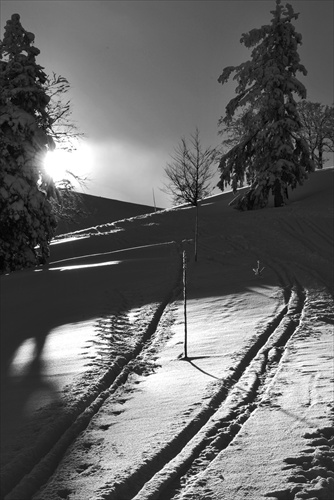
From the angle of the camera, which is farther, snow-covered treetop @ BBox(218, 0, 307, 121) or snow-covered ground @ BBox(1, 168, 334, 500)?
snow-covered treetop @ BBox(218, 0, 307, 121)

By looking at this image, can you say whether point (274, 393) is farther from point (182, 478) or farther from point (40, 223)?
point (40, 223)

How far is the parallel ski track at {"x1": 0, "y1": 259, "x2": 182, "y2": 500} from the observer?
4.01m

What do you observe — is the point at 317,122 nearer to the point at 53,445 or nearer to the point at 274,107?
the point at 274,107

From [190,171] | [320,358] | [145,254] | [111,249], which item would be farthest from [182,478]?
[190,171]

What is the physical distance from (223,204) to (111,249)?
10.3 metres

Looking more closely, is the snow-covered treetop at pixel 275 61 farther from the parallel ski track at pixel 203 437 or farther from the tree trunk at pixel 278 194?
the parallel ski track at pixel 203 437

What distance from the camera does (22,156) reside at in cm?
1747

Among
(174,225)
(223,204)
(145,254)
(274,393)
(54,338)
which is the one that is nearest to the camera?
(274,393)

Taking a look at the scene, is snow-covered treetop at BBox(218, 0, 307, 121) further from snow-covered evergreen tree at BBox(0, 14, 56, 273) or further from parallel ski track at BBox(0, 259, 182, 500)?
parallel ski track at BBox(0, 259, 182, 500)

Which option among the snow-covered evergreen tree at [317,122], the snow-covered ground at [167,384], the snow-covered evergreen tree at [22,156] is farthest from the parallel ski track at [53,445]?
the snow-covered evergreen tree at [317,122]

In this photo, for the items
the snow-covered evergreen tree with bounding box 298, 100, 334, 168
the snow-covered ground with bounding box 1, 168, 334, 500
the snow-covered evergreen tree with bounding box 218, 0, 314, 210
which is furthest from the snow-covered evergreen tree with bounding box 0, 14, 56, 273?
the snow-covered evergreen tree with bounding box 298, 100, 334, 168

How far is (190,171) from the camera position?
→ 36.2 meters

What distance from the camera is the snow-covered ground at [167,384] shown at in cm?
401

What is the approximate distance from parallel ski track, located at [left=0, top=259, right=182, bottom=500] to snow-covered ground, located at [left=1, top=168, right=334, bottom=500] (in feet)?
0.05
